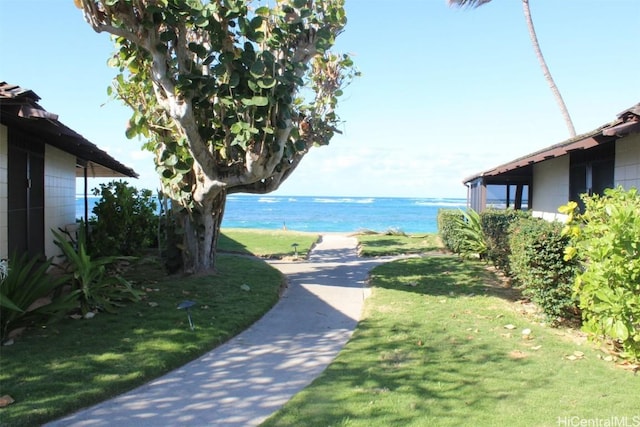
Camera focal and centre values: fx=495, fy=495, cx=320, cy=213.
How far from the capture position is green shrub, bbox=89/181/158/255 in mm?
11305

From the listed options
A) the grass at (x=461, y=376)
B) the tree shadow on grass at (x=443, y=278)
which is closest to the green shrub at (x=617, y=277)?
the grass at (x=461, y=376)

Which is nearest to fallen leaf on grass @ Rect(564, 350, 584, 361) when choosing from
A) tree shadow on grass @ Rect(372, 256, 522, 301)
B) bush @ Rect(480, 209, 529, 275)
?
tree shadow on grass @ Rect(372, 256, 522, 301)

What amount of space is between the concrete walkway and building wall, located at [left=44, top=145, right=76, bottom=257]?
5016 millimetres

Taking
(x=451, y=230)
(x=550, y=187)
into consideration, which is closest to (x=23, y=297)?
(x=550, y=187)

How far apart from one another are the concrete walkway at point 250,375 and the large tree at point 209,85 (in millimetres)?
2688

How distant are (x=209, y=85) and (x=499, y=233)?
703cm

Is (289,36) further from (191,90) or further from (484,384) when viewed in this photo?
(484,384)

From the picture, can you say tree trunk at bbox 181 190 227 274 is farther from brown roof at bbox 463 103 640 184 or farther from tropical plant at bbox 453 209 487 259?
tropical plant at bbox 453 209 487 259

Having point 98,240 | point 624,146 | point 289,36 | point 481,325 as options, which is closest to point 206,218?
point 98,240

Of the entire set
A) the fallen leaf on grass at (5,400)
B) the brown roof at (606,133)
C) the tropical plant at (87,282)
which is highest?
the brown roof at (606,133)

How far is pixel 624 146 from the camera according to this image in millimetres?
7840

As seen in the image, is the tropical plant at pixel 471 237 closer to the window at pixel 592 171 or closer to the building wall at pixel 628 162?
the window at pixel 592 171

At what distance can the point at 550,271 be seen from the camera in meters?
6.95

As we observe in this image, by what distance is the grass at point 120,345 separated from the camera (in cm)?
435
